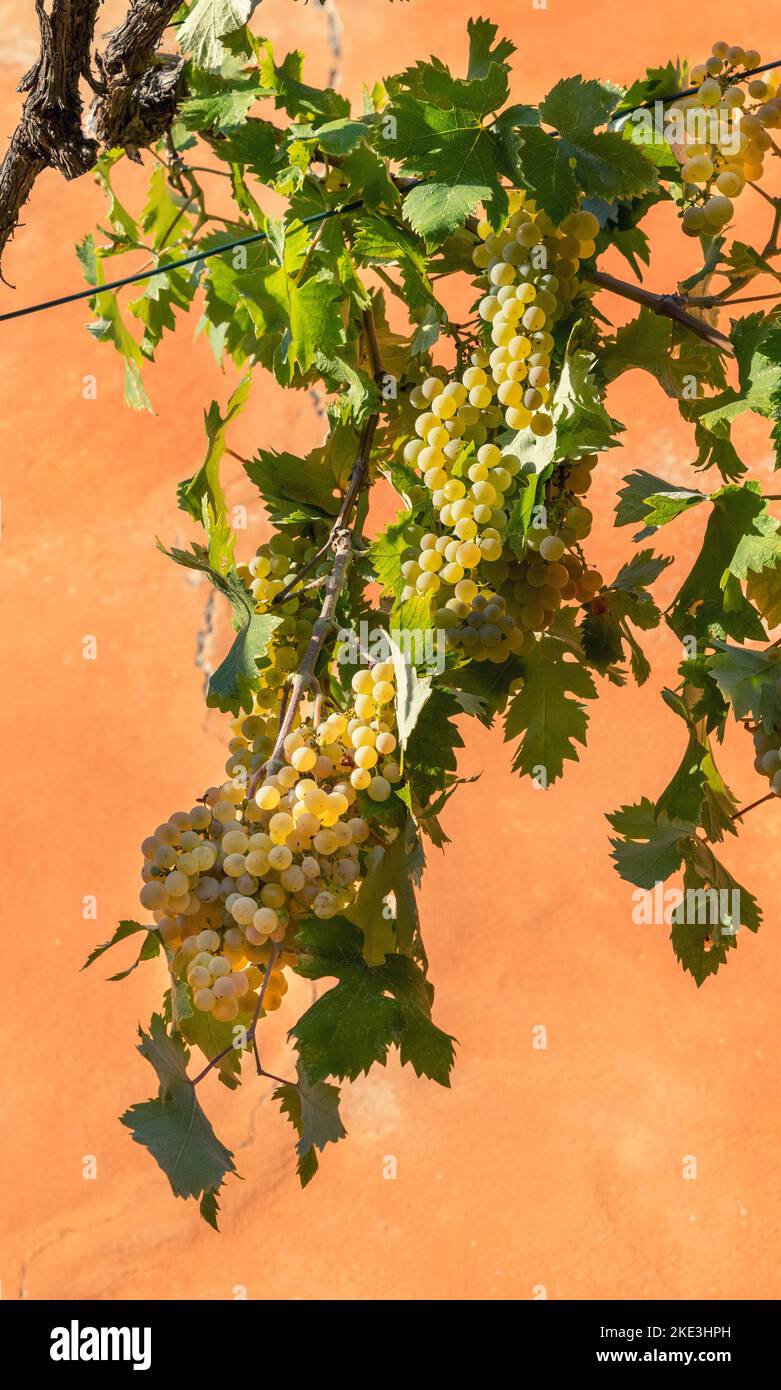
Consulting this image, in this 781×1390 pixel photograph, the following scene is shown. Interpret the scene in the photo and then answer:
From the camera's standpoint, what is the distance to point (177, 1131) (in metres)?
0.50

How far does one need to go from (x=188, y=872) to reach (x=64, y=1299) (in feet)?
4.99

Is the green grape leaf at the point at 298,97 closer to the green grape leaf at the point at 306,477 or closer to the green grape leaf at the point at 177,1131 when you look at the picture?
the green grape leaf at the point at 306,477

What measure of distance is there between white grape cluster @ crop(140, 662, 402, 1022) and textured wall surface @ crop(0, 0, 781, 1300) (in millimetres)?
1405

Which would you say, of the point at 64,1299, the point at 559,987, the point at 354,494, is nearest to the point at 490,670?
the point at 354,494

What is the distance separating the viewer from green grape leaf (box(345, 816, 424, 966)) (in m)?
0.53

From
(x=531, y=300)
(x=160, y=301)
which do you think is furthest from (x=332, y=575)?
(x=160, y=301)

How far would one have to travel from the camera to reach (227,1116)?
191 cm

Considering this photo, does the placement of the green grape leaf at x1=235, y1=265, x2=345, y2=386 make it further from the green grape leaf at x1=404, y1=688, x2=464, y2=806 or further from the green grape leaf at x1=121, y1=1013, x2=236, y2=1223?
the green grape leaf at x1=121, y1=1013, x2=236, y2=1223

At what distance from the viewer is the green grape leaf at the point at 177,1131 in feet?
1.61

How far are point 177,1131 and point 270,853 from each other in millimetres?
107

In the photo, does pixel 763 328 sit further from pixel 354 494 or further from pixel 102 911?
pixel 102 911

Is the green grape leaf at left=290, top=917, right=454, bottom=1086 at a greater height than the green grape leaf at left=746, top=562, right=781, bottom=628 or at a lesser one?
lesser

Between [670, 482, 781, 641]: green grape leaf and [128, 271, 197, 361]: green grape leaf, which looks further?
[128, 271, 197, 361]: green grape leaf

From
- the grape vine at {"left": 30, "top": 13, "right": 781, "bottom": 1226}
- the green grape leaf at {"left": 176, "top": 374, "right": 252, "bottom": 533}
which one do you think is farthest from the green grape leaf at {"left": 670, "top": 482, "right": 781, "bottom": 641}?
the green grape leaf at {"left": 176, "top": 374, "right": 252, "bottom": 533}
